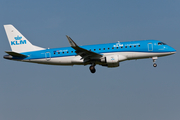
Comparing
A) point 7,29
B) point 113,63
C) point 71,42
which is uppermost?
point 7,29

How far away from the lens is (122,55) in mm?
45562

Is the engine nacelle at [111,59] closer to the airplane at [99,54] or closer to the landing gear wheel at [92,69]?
the airplane at [99,54]

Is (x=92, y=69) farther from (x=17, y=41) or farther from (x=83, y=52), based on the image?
(x=17, y=41)

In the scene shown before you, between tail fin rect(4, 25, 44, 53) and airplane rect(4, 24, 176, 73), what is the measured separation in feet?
4.56

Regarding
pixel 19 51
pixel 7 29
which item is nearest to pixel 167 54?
pixel 19 51

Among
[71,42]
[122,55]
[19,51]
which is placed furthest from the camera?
[19,51]

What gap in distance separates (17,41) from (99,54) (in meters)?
15.8

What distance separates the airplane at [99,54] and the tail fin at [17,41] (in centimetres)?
139

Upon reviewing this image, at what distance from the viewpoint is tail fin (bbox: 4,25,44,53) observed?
1976 inches

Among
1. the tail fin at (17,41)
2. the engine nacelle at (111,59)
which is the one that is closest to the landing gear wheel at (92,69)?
the engine nacelle at (111,59)

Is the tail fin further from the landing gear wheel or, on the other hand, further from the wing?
the landing gear wheel

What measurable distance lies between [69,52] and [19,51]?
30.8ft

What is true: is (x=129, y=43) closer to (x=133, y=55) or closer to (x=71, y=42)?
(x=133, y=55)

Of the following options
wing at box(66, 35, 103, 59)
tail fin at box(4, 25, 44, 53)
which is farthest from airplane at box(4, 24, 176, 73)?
tail fin at box(4, 25, 44, 53)
